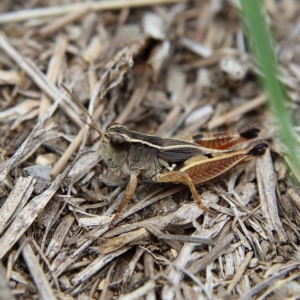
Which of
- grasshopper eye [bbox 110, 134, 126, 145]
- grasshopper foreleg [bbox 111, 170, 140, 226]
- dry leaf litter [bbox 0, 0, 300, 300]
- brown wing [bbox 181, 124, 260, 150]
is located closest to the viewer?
dry leaf litter [bbox 0, 0, 300, 300]

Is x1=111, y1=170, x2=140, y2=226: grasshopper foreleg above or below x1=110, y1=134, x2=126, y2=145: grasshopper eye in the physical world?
below

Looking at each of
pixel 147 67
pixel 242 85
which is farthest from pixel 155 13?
pixel 242 85

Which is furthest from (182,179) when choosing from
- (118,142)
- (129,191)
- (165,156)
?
(118,142)

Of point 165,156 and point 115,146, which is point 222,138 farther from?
point 115,146

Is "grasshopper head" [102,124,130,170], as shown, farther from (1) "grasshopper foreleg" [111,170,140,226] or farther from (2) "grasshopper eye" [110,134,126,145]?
(1) "grasshopper foreleg" [111,170,140,226]

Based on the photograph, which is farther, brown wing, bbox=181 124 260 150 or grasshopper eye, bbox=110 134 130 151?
brown wing, bbox=181 124 260 150

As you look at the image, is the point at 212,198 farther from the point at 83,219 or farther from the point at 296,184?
the point at 83,219

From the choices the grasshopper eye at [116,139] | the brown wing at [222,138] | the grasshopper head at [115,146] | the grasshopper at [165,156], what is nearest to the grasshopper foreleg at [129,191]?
the grasshopper at [165,156]

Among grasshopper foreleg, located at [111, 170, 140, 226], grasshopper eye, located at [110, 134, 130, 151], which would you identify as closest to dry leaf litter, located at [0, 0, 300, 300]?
grasshopper foreleg, located at [111, 170, 140, 226]

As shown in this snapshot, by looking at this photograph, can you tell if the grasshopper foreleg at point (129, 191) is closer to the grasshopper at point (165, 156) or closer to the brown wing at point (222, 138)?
the grasshopper at point (165, 156)
